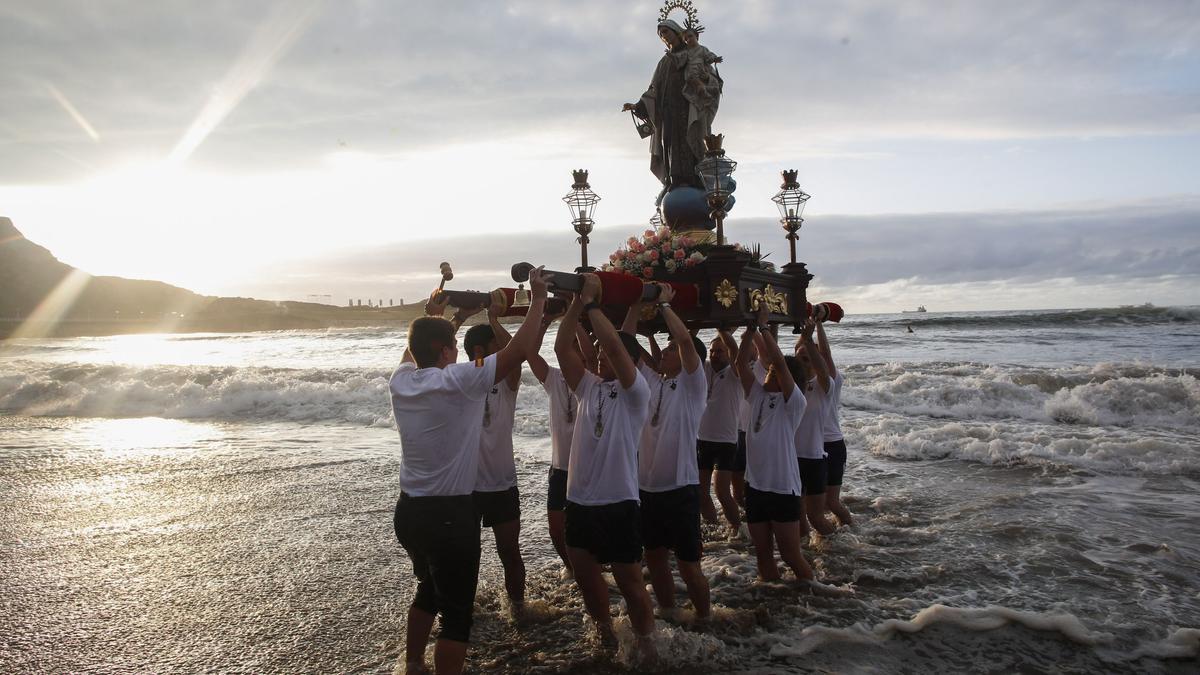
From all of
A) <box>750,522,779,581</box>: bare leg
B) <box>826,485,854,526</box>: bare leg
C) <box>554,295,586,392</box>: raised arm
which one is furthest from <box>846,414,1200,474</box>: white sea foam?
<box>554,295,586,392</box>: raised arm

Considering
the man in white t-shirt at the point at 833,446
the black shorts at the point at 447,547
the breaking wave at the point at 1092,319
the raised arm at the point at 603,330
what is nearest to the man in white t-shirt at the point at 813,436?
the man in white t-shirt at the point at 833,446

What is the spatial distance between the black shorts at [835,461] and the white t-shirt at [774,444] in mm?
1925

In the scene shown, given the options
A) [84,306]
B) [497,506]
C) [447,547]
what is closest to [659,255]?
[497,506]

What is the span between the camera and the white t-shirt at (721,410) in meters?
7.64

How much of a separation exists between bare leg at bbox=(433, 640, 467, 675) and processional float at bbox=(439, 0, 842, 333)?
187cm

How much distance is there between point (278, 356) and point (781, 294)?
31.0m

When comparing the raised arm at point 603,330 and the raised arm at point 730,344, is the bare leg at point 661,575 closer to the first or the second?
the raised arm at point 603,330

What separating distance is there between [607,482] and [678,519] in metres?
0.84

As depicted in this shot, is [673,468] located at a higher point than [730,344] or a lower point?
lower

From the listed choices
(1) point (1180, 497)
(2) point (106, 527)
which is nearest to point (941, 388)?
(1) point (1180, 497)

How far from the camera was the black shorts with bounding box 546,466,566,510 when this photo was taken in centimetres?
582

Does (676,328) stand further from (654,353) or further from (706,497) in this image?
(706,497)

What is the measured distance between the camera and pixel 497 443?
5.45 meters

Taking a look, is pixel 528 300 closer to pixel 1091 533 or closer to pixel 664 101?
pixel 664 101
